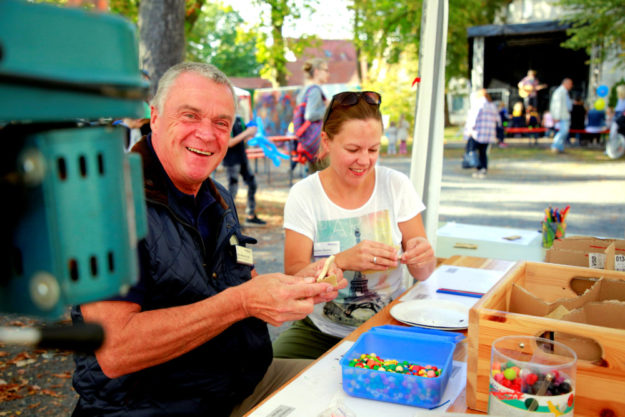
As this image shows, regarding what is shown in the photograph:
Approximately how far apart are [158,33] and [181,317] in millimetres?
5794

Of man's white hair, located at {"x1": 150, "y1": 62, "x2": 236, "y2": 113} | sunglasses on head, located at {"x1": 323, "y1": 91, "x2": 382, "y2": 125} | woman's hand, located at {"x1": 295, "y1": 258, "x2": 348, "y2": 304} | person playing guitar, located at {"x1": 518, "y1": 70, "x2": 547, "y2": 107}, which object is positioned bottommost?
woman's hand, located at {"x1": 295, "y1": 258, "x2": 348, "y2": 304}

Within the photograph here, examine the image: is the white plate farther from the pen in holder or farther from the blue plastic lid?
the pen in holder

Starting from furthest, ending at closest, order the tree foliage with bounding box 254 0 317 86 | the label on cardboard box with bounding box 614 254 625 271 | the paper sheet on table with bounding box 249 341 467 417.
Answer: the tree foliage with bounding box 254 0 317 86
the label on cardboard box with bounding box 614 254 625 271
the paper sheet on table with bounding box 249 341 467 417

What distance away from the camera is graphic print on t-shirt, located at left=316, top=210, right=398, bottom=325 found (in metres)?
2.50

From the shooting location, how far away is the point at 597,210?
324 inches

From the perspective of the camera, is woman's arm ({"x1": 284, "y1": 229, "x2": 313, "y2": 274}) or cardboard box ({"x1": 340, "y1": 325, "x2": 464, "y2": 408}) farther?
woman's arm ({"x1": 284, "y1": 229, "x2": 313, "y2": 274})

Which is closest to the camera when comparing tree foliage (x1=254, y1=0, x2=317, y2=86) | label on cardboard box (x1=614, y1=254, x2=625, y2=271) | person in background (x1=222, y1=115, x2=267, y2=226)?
label on cardboard box (x1=614, y1=254, x2=625, y2=271)

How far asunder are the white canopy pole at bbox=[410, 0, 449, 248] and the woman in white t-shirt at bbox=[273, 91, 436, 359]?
0.78 meters

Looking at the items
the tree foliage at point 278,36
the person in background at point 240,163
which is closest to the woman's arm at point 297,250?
the person in background at point 240,163

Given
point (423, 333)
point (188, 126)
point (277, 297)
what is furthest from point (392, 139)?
point (277, 297)

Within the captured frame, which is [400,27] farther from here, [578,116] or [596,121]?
[596,121]

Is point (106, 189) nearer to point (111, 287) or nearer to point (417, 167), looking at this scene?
point (111, 287)

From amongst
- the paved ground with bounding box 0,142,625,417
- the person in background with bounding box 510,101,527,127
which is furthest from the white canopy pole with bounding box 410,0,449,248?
the person in background with bounding box 510,101,527,127

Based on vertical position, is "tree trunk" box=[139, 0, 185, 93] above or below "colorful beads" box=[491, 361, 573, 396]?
above
